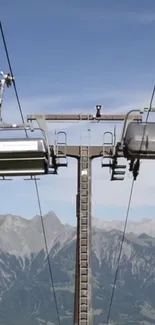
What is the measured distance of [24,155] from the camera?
1404 cm

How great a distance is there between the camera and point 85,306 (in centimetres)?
2714

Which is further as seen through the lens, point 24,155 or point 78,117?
point 78,117

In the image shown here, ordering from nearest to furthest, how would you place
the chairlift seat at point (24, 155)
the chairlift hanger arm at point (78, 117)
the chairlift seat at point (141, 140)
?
the chairlift seat at point (141, 140) < the chairlift seat at point (24, 155) < the chairlift hanger arm at point (78, 117)

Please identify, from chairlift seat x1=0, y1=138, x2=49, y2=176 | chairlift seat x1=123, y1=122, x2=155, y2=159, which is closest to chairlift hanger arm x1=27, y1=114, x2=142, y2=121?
chairlift seat x1=0, y1=138, x2=49, y2=176

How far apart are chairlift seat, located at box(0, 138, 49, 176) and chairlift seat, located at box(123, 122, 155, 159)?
1830 mm

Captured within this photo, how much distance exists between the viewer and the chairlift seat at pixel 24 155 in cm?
1389

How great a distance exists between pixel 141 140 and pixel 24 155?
99.3 inches

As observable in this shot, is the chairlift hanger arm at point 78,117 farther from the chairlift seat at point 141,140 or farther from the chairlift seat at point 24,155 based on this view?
the chairlift seat at point 141,140

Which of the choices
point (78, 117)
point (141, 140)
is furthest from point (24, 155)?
point (78, 117)

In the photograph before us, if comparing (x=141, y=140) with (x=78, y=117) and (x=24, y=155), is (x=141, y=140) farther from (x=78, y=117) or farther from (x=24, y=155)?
(x=78, y=117)

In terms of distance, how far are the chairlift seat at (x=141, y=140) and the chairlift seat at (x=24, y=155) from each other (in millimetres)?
1830

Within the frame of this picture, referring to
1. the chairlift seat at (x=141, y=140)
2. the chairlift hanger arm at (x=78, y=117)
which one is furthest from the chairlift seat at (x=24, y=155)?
the chairlift hanger arm at (x=78, y=117)

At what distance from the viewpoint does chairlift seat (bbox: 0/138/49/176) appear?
13.9m

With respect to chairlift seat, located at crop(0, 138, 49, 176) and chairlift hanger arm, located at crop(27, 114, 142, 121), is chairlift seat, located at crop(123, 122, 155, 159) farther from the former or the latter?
chairlift hanger arm, located at crop(27, 114, 142, 121)
